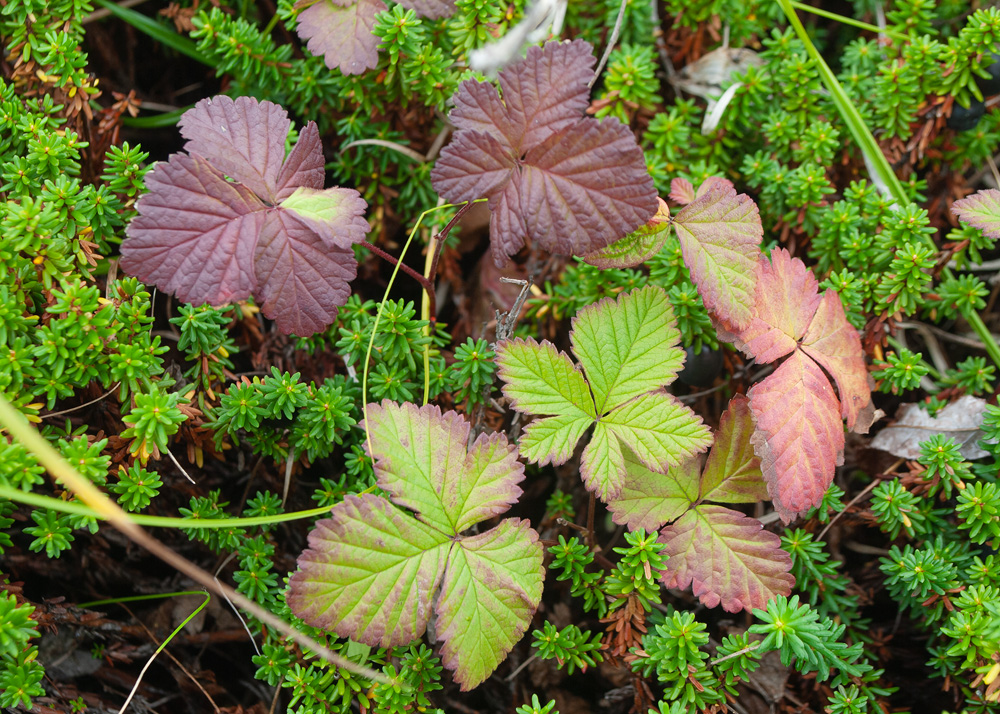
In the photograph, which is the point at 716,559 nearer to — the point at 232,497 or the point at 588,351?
the point at 588,351

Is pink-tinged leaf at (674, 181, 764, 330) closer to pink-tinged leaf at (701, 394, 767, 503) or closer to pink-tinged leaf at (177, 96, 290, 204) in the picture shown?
pink-tinged leaf at (701, 394, 767, 503)

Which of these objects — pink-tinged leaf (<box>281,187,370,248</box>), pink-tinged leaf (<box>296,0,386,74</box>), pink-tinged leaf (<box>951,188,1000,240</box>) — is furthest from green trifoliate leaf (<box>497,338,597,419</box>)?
pink-tinged leaf (<box>951,188,1000,240</box>)

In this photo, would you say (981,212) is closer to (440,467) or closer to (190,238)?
(440,467)

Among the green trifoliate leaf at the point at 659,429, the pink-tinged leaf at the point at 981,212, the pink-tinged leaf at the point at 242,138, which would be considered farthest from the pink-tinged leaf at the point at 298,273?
→ the pink-tinged leaf at the point at 981,212

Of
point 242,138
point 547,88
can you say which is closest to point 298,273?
point 242,138

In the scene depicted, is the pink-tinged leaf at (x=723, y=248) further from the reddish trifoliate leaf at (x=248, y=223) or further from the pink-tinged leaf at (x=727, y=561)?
the reddish trifoliate leaf at (x=248, y=223)

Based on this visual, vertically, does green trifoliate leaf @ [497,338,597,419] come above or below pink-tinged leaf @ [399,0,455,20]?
below
